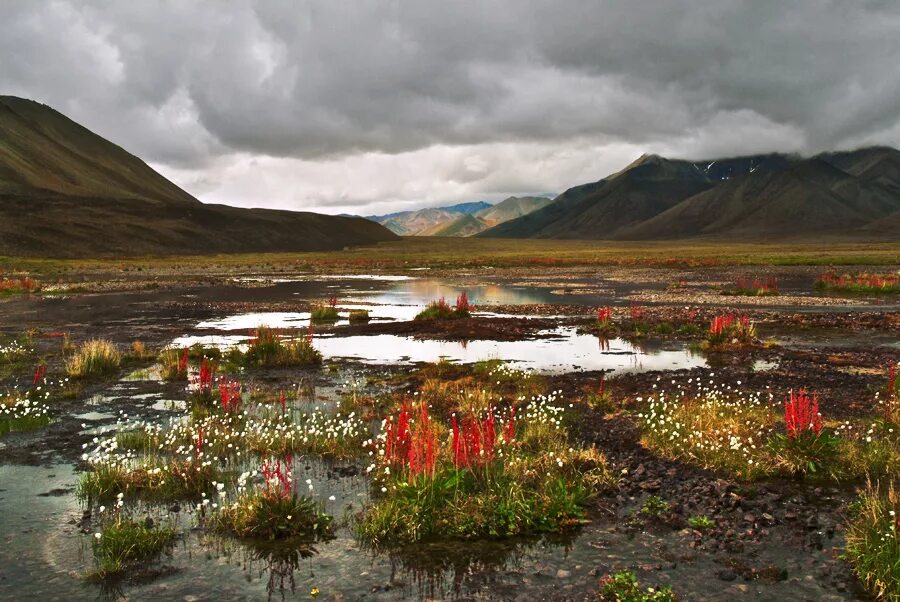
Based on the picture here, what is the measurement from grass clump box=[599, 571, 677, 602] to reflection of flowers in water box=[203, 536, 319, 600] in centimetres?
411

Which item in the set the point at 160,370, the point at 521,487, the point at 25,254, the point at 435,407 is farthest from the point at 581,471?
the point at 25,254

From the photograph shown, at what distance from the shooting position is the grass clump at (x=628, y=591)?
801 centimetres

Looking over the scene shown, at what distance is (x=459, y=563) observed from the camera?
9430 millimetres

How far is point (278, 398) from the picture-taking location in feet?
63.7

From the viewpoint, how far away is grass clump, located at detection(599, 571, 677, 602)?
8.01 meters

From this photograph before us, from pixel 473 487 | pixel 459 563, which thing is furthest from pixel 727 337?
pixel 459 563

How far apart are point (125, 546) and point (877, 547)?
1037 cm

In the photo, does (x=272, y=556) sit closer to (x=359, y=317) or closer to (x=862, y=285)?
(x=359, y=317)

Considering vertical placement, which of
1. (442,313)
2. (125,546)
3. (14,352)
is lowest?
(125,546)

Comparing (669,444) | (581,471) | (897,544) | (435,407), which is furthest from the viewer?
(435,407)

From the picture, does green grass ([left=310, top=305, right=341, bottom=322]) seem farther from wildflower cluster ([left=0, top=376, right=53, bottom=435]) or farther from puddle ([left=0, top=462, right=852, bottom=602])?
puddle ([left=0, top=462, right=852, bottom=602])

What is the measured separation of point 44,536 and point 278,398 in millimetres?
9326

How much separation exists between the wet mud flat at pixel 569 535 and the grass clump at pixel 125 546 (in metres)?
0.24

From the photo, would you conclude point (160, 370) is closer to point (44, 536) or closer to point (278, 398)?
point (278, 398)
